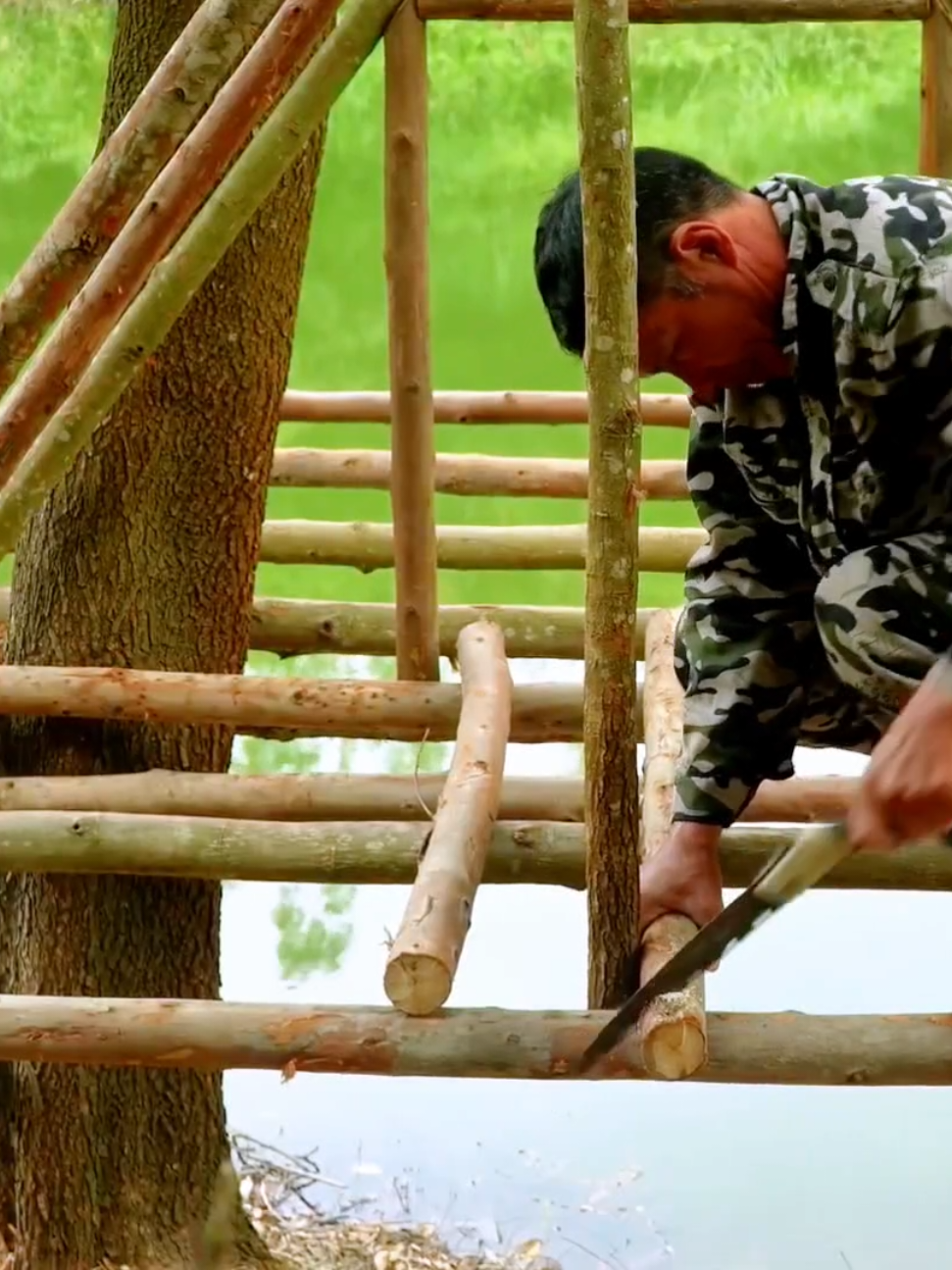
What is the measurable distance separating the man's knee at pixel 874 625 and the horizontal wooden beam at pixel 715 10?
1026mm

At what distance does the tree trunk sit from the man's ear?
98 cm

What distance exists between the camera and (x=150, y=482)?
7.64ft

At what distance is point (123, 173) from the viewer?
5.95 feet

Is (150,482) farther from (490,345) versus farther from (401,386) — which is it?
(490,345)

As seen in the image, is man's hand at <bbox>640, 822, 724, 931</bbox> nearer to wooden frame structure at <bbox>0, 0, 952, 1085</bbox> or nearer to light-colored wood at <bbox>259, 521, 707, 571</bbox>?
wooden frame structure at <bbox>0, 0, 952, 1085</bbox>

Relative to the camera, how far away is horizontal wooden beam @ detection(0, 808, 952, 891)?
2.01 m

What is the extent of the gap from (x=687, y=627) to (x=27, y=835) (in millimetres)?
828

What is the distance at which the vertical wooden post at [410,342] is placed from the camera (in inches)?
88.0

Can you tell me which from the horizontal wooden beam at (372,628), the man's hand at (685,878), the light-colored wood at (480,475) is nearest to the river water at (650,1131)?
the horizontal wooden beam at (372,628)

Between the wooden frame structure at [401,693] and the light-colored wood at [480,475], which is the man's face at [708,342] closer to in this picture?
the wooden frame structure at [401,693]

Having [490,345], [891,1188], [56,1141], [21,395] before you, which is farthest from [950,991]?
[490,345]

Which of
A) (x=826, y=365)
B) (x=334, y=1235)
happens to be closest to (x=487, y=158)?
(x=334, y=1235)

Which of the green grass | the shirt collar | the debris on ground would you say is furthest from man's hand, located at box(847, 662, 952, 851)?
the green grass

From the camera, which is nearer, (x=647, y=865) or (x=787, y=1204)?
(x=647, y=865)
